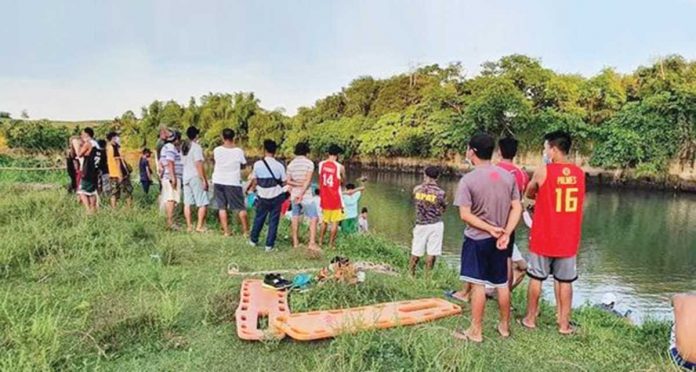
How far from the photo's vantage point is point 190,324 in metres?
3.99

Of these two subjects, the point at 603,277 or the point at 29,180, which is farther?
the point at 29,180

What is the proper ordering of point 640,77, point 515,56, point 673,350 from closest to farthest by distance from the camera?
point 673,350 → point 640,77 → point 515,56

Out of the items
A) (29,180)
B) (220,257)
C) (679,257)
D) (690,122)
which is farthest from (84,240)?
(690,122)

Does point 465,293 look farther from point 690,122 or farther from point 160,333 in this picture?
point 690,122

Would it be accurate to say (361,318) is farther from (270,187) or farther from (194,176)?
(194,176)

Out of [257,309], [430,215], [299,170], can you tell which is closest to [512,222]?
[257,309]

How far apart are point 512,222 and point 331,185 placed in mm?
3584

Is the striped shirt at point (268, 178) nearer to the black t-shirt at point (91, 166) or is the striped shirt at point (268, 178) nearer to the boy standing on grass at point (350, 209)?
the boy standing on grass at point (350, 209)

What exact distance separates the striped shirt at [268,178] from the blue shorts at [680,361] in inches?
191

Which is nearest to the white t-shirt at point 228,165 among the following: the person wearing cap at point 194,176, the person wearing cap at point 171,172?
the person wearing cap at point 194,176

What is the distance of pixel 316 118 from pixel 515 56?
2864cm

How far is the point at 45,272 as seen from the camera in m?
5.10

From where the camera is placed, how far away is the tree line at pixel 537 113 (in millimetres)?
28859

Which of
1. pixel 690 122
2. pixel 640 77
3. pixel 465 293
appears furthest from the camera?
pixel 640 77
